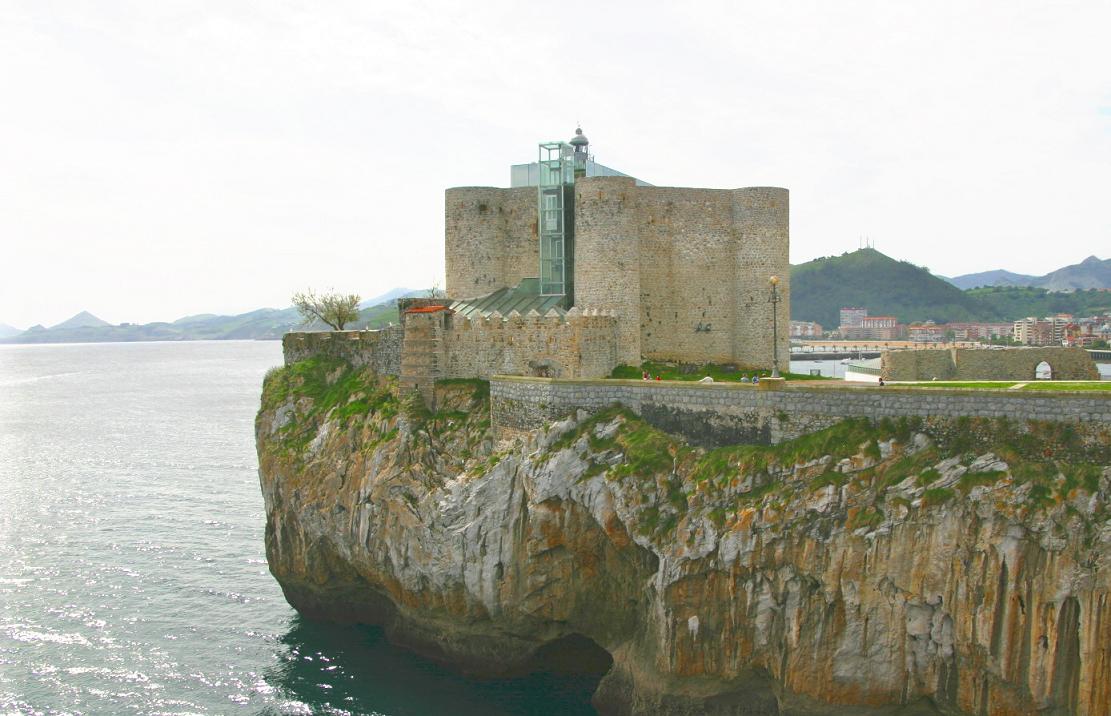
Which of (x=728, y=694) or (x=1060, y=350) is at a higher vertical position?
(x=1060, y=350)

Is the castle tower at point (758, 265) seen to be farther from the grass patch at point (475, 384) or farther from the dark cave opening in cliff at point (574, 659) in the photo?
the dark cave opening in cliff at point (574, 659)

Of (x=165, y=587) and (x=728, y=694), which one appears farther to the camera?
(x=165, y=587)

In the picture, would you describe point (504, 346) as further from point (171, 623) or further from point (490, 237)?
point (171, 623)

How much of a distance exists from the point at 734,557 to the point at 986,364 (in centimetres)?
1810

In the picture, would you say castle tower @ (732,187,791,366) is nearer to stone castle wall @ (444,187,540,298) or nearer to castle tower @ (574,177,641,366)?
castle tower @ (574,177,641,366)

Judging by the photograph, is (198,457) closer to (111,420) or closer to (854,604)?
(111,420)

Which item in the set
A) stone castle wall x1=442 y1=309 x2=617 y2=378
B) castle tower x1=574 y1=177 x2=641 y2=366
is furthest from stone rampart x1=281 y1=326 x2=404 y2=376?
castle tower x1=574 y1=177 x2=641 y2=366

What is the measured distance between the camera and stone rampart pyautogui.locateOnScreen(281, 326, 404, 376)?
1877 inches

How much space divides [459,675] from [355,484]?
9.66 m

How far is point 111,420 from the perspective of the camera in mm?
117125

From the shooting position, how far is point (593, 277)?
4388 centimetres

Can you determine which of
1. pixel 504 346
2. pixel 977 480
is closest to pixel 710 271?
pixel 504 346

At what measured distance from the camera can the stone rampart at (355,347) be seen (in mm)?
47688

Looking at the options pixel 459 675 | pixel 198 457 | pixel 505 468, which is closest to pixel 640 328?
pixel 505 468
